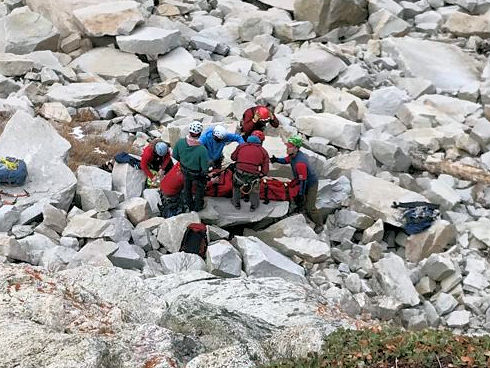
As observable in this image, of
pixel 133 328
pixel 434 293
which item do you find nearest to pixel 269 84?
pixel 434 293

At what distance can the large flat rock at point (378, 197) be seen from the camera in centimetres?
1476

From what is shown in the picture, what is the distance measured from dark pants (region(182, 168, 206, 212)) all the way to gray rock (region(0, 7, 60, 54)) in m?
10.3

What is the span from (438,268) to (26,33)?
14609mm

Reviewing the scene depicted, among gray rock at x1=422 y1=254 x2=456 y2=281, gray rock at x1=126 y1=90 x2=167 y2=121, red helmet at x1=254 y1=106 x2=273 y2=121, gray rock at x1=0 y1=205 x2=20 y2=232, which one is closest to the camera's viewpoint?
gray rock at x1=0 y1=205 x2=20 y2=232

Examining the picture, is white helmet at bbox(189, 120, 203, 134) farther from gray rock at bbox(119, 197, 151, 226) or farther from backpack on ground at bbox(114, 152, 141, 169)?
backpack on ground at bbox(114, 152, 141, 169)

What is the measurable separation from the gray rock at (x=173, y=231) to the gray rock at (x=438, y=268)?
472 cm

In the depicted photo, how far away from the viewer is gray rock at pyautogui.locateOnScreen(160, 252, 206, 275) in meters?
11.6

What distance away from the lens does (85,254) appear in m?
11.4

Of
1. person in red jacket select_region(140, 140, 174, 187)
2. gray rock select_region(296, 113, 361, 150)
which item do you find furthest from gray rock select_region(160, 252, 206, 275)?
gray rock select_region(296, 113, 361, 150)

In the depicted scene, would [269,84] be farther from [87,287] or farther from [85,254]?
[87,287]

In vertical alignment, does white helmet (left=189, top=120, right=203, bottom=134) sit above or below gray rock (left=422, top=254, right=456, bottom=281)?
above

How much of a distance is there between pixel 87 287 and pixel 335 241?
696 centimetres

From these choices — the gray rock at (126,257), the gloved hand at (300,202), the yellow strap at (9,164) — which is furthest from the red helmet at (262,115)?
the yellow strap at (9,164)

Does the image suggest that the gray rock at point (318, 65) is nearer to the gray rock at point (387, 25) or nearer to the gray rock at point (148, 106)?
the gray rock at point (387, 25)
